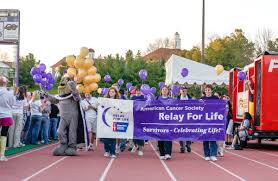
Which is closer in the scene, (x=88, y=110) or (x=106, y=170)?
(x=106, y=170)

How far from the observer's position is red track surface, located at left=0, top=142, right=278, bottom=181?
10711 millimetres

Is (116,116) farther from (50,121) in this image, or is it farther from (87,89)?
(50,121)

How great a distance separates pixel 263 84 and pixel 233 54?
4927 cm

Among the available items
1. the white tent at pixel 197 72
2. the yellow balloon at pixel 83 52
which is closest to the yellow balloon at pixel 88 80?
the yellow balloon at pixel 83 52

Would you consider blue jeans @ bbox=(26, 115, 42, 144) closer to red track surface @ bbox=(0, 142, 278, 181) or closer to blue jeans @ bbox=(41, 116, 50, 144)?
blue jeans @ bbox=(41, 116, 50, 144)

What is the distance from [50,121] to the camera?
21469 millimetres

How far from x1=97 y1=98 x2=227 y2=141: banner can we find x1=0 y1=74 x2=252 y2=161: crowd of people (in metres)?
0.22

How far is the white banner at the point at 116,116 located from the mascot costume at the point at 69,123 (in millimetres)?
626

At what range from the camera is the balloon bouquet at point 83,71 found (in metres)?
19.0

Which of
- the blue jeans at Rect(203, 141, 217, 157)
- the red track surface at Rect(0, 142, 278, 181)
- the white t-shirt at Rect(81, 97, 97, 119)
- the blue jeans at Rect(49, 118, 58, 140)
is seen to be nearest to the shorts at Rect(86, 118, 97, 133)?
the white t-shirt at Rect(81, 97, 97, 119)

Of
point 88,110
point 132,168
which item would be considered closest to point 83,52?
point 88,110

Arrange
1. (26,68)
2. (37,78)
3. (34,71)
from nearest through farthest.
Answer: (37,78), (34,71), (26,68)

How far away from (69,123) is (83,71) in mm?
4612

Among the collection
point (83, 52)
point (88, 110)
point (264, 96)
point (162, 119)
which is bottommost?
point (162, 119)
